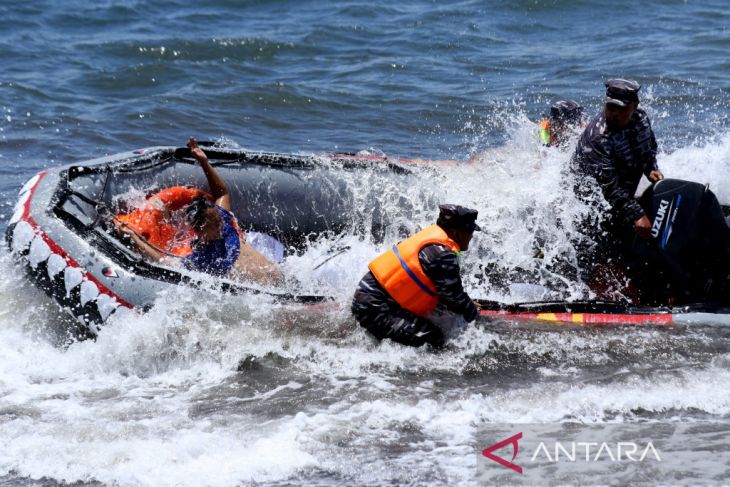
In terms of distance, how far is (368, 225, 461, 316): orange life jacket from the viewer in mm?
5645

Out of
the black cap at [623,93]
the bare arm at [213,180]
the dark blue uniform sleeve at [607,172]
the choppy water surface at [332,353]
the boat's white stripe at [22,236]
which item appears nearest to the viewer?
the choppy water surface at [332,353]

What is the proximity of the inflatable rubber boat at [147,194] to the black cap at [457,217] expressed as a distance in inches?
36.4

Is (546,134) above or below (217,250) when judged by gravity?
above

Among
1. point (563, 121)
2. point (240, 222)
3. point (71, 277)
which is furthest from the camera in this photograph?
point (563, 121)

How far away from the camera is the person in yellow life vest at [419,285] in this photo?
18.4ft

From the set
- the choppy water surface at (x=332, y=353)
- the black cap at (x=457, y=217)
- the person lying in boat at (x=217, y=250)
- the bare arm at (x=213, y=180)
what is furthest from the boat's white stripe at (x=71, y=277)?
the black cap at (x=457, y=217)

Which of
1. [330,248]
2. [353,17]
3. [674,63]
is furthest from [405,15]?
[330,248]

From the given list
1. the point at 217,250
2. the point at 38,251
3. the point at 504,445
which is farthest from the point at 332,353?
the point at 38,251

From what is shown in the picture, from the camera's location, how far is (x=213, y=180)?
711 cm

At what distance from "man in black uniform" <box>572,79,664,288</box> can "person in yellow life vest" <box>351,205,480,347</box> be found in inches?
38.5

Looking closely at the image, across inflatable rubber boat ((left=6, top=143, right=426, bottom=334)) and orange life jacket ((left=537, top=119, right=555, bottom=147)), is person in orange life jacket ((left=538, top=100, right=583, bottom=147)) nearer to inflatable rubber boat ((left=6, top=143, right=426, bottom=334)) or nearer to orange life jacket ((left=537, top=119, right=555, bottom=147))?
orange life jacket ((left=537, top=119, right=555, bottom=147))

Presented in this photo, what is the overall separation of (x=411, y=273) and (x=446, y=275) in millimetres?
211

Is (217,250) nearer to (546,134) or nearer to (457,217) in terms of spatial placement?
(457,217)

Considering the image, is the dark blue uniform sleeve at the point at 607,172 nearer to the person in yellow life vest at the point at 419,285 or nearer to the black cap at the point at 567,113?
the person in yellow life vest at the point at 419,285
